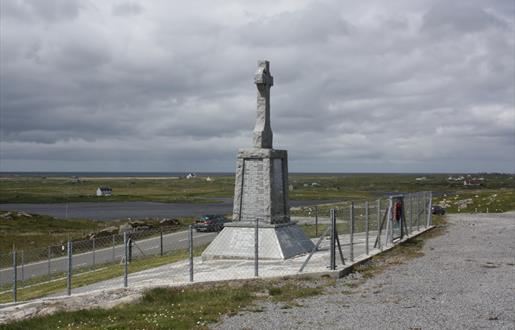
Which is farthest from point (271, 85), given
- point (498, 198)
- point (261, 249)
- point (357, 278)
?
point (498, 198)

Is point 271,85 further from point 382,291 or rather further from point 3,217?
point 3,217

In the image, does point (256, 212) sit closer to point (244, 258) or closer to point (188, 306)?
point (244, 258)

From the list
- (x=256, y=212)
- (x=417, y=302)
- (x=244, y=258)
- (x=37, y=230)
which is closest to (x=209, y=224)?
(x=37, y=230)

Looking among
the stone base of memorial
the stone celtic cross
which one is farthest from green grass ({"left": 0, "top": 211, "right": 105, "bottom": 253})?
the stone celtic cross

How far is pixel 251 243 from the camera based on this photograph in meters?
16.8

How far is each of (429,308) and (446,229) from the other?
59.5ft

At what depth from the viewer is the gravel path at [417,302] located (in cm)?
938

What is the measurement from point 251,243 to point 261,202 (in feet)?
4.03

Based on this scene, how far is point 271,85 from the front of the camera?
17859 mm

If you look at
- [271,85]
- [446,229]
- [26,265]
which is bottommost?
[26,265]

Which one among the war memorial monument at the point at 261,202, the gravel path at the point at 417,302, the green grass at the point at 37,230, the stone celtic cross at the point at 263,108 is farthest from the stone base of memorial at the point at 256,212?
the green grass at the point at 37,230

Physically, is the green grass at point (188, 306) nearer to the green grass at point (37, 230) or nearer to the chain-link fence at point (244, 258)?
→ the chain-link fence at point (244, 258)

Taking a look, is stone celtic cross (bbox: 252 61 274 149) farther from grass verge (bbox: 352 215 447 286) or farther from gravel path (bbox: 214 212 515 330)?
gravel path (bbox: 214 212 515 330)

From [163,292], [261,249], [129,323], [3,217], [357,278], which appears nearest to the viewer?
[129,323]
